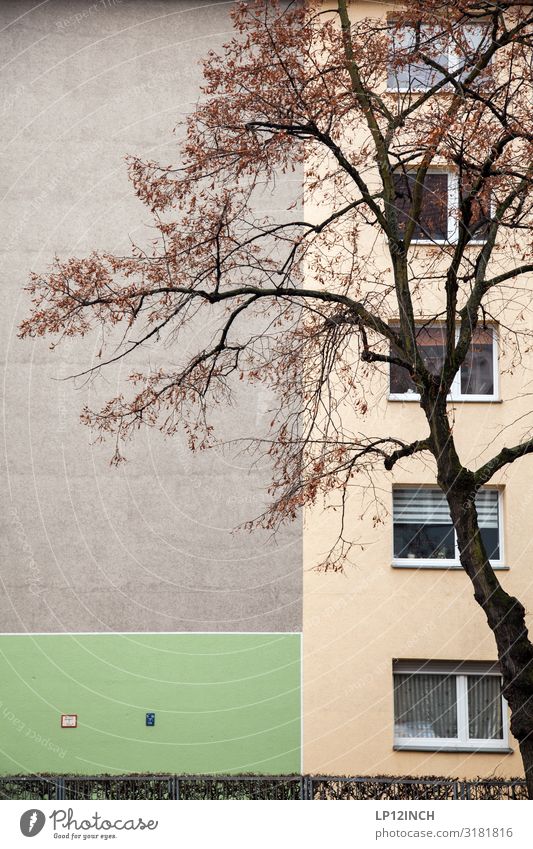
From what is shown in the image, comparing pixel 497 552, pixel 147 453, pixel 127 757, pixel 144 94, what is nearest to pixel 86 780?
pixel 127 757

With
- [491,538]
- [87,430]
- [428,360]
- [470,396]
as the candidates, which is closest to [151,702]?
[87,430]

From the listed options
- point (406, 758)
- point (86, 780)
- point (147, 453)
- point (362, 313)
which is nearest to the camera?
point (362, 313)

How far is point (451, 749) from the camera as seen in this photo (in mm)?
17406

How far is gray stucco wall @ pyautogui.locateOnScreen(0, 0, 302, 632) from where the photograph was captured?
18250 millimetres

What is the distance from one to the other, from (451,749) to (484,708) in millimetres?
860

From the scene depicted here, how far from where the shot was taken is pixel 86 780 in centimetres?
1399

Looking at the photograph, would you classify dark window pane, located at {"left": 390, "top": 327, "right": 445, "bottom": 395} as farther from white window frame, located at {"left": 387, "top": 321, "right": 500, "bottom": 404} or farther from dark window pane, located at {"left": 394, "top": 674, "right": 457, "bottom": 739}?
dark window pane, located at {"left": 394, "top": 674, "right": 457, "bottom": 739}

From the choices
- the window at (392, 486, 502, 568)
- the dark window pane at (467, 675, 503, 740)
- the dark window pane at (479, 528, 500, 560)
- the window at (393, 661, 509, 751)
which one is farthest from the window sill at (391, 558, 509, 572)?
the dark window pane at (467, 675, 503, 740)

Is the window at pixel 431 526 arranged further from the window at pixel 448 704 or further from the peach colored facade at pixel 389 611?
the window at pixel 448 704

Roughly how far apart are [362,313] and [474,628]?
25.3 ft

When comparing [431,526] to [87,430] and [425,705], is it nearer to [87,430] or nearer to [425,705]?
[425,705]

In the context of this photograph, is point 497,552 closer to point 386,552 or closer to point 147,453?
point 386,552

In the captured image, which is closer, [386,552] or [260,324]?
[386,552]

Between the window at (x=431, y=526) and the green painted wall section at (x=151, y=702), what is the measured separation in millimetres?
2370
